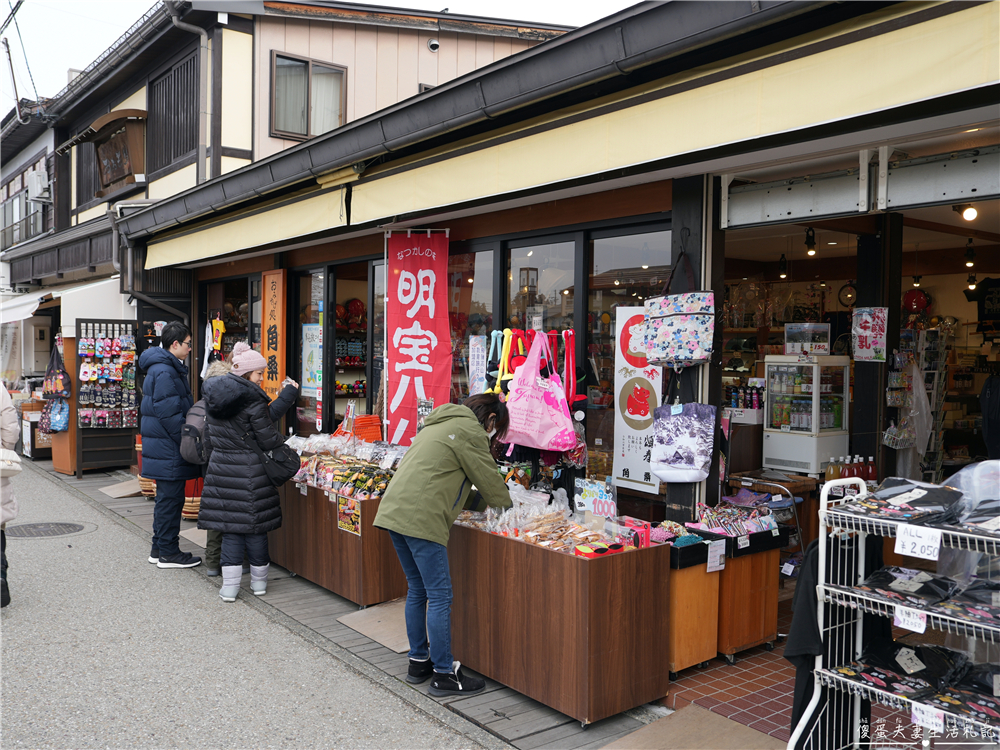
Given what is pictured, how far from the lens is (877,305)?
23.3 feet

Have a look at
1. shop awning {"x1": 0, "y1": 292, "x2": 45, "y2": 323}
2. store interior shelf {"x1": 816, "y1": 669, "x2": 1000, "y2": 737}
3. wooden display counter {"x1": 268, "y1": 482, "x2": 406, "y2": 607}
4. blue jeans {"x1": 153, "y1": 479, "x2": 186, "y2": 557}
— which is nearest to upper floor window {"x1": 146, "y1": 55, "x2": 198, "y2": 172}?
shop awning {"x1": 0, "y1": 292, "x2": 45, "y2": 323}

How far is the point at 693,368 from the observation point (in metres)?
5.27

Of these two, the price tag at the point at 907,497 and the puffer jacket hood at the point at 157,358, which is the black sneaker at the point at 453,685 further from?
the puffer jacket hood at the point at 157,358

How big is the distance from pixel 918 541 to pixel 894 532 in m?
0.15

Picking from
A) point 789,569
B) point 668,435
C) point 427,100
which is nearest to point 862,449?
point 789,569

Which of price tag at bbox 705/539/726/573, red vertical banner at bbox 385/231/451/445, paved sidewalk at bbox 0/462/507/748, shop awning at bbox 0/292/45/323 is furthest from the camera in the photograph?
shop awning at bbox 0/292/45/323

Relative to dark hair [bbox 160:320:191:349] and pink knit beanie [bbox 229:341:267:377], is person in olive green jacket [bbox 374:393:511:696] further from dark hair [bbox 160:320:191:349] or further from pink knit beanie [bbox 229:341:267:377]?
dark hair [bbox 160:320:191:349]

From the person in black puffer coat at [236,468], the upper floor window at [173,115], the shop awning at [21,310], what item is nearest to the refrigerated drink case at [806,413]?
the person in black puffer coat at [236,468]

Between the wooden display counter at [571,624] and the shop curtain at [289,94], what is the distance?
390 inches

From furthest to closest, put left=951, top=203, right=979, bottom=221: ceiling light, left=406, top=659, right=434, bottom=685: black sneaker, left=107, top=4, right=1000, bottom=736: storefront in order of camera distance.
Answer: left=951, top=203, right=979, bottom=221: ceiling light < left=406, top=659, right=434, bottom=685: black sneaker < left=107, top=4, right=1000, bottom=736: storefront

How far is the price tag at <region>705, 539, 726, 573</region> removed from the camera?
493cm

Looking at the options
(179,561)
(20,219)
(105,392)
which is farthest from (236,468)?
(20,219)

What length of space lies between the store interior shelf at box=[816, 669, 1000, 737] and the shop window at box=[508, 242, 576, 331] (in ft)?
12.0

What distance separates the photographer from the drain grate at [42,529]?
848cm
